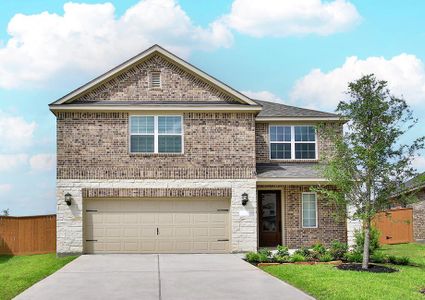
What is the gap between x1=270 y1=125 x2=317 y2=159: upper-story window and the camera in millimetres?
25141

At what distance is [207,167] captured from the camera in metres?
22.7

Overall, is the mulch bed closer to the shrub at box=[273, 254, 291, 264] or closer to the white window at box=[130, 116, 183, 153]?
the shrub at box=[273, 254, 291, 264]

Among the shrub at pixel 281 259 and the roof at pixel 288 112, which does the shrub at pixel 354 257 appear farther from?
the roof at pixel 288 112

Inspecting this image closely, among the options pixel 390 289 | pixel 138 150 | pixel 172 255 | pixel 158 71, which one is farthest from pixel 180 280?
pixel 158 71

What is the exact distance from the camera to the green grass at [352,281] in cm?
1337

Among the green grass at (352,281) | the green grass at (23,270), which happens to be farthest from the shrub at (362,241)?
the green grass at (23,270)

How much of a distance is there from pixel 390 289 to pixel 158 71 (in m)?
12.7

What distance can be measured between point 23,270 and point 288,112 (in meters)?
12.6

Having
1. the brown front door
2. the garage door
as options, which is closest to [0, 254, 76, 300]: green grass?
the garage door

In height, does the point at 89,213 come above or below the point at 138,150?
below

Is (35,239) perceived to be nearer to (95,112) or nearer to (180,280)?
(95,112)

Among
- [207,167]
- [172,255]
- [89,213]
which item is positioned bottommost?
[172,255]

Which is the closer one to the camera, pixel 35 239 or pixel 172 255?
pixel 172 255

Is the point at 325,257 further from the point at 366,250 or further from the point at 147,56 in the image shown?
the point at 147,56
